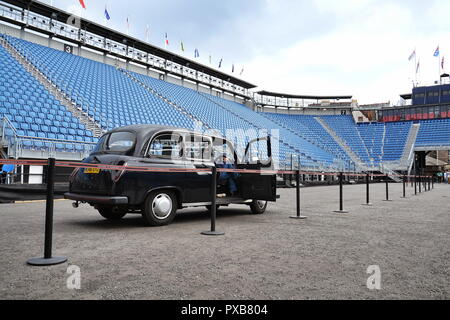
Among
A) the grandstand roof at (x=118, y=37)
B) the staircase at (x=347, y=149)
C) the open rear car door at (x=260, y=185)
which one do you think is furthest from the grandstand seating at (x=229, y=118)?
the open rear car door at (x=260, y=185)

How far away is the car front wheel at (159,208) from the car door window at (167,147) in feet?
2.24

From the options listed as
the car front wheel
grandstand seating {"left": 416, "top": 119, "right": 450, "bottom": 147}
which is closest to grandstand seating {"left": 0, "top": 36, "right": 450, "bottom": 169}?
grandstand seating {"left": 416, "top": 119, "right": 450, "bottom": 147}

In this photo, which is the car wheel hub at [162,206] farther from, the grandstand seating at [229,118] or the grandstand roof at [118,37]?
the grandstand roof at [118,37]

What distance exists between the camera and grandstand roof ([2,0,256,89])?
2381cm

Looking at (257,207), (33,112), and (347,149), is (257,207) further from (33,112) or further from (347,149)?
(347,149)

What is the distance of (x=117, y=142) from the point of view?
18.8 feet

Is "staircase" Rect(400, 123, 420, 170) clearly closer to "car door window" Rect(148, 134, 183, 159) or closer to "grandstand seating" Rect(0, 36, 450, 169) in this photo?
"grandstand seating" Rect(0, 36, 450, 169)

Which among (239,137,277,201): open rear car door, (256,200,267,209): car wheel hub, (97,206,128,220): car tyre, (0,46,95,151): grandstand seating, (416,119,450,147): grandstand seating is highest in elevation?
(416,119,450,147): grandstand seating

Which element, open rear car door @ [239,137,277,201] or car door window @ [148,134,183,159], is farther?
open rear car door @ [239,137,277,201]

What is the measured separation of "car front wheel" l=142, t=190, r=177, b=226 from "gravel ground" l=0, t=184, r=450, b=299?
0.20 metres
